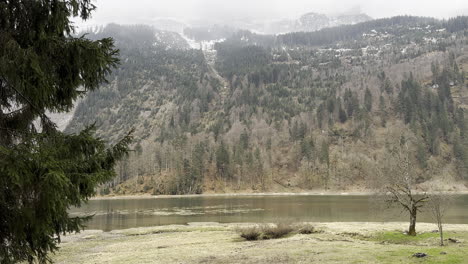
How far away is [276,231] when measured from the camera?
31984mm

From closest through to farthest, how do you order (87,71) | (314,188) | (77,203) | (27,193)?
1. (27,193)
2. (77,203)
3. (87,71)
4. (314,188)

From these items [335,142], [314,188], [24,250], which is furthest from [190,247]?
[335,142]

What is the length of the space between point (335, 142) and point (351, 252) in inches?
5765

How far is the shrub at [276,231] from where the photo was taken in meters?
A: 31.8

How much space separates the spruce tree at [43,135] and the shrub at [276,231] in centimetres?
2509

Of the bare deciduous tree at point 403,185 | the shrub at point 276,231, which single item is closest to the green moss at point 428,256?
the bare deciduous tree at point 403,185

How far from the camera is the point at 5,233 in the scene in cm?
641

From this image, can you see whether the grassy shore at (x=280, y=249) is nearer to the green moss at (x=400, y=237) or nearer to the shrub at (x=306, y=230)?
the green moss at (x=400, y=237)

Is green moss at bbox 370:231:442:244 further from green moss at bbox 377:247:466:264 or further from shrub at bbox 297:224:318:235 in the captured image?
shrub at bbox 297:224:318:235

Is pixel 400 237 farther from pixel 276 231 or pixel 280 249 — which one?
pixel 280 249

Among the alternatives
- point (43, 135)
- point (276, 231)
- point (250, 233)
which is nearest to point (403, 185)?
point (276, 231)

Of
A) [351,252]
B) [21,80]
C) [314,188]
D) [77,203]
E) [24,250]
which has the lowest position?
[314,188]

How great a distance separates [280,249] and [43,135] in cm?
1980

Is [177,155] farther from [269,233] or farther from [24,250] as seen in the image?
[24,250]
